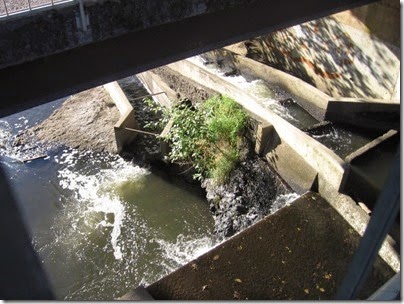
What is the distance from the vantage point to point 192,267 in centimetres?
658

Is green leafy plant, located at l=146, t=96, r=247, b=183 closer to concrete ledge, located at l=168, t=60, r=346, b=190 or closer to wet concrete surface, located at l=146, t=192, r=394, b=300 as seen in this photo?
concrete ledge, located at l=168, t=60, r=346, b=190

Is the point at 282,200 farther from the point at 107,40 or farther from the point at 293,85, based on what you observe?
the point at 107,40

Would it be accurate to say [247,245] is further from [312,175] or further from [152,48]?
[152,48]

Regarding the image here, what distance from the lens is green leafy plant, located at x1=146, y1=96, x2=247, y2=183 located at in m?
8.94

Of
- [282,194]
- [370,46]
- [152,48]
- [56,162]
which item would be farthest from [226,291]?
[370,46]

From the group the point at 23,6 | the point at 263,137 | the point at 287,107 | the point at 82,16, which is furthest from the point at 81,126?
the point at 82,16

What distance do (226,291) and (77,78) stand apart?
12.3 feet

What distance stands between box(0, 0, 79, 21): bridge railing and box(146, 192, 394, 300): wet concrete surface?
4.05 m

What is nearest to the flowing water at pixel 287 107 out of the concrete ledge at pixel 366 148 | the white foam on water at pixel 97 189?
the concrete ledge at pixel 366 148

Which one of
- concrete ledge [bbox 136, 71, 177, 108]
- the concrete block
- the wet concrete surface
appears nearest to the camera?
the wet concrete surface

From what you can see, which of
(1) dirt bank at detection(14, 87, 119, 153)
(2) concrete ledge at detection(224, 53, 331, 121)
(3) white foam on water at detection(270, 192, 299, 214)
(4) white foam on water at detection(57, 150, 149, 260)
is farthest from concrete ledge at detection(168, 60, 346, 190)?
(4) white foam on water at detection(57, 150, 149, 260)

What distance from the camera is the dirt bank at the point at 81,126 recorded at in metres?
10.6

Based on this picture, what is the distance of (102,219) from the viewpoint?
8.62 m

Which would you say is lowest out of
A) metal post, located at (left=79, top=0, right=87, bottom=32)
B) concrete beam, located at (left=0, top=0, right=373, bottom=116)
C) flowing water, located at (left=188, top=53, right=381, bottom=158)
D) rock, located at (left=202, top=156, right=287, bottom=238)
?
rock, located at (left=202, top=156, right=287, bottom=238)
